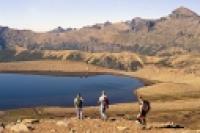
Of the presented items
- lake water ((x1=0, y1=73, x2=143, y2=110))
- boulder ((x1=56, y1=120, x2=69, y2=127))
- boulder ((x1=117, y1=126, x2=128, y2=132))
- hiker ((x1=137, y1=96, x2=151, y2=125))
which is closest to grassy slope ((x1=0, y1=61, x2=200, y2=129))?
lake water ((x1=0, y1=73, x2=143, y2=110))

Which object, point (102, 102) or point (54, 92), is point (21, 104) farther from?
point (102, 102)

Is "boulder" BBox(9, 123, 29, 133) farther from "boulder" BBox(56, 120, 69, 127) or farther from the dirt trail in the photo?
"boulder" BBox(56, 120, 69, 127)

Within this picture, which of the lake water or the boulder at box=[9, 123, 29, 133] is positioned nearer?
the boulder at box=[9, 123, 29, 133]

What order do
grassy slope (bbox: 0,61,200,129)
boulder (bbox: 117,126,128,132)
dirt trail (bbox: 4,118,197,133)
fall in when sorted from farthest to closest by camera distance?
grassy slope (bbox: 0,61,200,129)
boulder (bbox: 117,126,128,132)
dirt trail (bbox: 4,118,197,133)

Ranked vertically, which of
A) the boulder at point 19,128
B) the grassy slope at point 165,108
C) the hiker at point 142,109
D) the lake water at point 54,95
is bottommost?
the lake water at point 54,95

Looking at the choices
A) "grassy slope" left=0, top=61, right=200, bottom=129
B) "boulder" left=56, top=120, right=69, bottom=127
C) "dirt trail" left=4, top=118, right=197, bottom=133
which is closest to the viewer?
"dirt trail" left=4, top=118, right=197, bottom=133

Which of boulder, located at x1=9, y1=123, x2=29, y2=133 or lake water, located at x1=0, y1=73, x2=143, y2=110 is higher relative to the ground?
boulder, located at x1=9, y1=123, x2=29, y2=133

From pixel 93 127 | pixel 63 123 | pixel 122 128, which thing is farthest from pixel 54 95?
pixel 122 128

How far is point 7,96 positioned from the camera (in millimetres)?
171375

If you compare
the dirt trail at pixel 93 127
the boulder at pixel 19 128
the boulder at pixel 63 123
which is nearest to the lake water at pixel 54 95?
the boulder at pixel 63 123

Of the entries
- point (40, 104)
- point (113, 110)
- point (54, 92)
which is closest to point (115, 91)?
point (54, 92)

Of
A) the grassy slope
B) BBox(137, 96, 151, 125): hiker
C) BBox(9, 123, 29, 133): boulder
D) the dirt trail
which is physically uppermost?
BBox(137, 96, 151, 125): hiker

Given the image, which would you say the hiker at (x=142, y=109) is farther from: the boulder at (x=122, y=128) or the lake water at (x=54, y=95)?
the lake water at (x=54, y=95)

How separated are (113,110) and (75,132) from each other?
100758 mm
